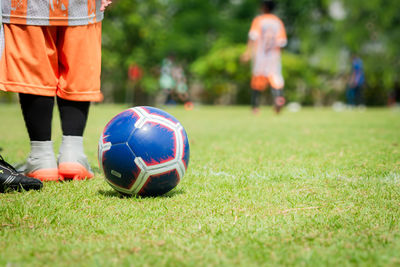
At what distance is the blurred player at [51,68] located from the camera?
3229 millimetres

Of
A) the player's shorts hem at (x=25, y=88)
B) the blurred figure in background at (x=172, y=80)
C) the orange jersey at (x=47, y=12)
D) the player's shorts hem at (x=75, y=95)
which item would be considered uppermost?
the orange jersey at (x=47, y=12)

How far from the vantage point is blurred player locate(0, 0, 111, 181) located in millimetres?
3229

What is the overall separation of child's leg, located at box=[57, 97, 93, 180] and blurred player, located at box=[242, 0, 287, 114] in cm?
914

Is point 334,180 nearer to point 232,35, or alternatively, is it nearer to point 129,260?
point 129,260

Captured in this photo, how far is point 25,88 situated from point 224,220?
1.93m

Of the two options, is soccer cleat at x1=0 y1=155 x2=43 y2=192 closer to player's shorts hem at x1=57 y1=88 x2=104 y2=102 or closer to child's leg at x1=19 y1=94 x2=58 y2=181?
child's leg at x1=19 y1=94 x2=58 y2=181

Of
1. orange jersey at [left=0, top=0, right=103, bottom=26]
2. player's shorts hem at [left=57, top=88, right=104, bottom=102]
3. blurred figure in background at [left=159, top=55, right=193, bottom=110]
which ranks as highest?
orange jersey at [left=0, top=0, right=103, bottom=26]

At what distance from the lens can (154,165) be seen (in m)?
2.71

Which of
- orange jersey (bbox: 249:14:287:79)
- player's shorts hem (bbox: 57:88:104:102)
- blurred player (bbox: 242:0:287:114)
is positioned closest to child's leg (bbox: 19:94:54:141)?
player's shorts hem (bbox: 57:88:104:102)

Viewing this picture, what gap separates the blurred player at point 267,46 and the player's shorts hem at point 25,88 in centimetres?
937

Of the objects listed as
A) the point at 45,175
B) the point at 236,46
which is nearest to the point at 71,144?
the point at 45,175

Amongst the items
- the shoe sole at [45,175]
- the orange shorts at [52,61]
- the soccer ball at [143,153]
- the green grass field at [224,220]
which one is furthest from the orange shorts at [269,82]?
the soccer ball at [143,153]

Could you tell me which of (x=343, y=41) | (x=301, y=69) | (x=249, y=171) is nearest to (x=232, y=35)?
(x=301, y=69)

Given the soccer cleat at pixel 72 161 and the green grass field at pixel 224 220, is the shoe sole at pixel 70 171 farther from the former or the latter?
the green grass field at pixel 224 220
